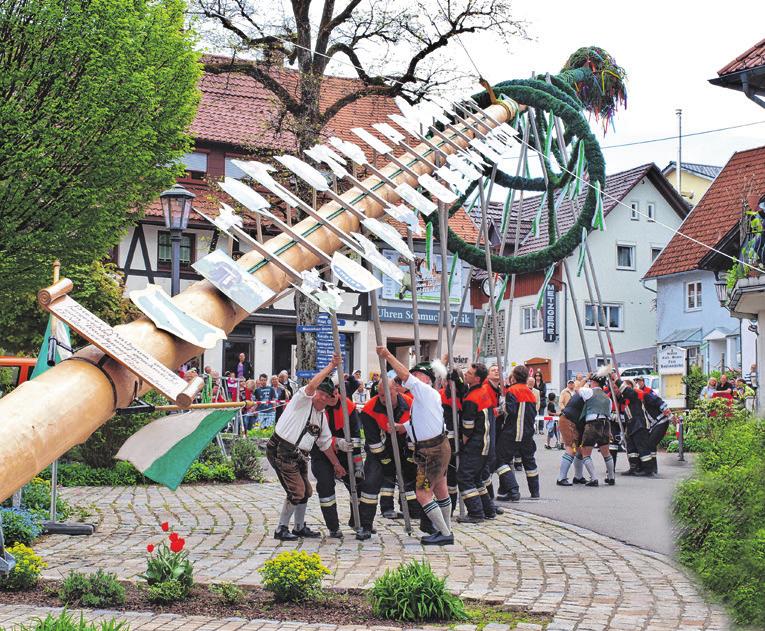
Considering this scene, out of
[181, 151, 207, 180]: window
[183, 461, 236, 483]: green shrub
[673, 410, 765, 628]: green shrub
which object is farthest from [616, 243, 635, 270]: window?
[673, 410, 765, 628]: green shrub

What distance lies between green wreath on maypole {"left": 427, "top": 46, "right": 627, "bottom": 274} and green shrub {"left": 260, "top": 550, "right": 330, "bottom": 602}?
3.20 meters

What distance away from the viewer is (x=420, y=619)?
22.1ft

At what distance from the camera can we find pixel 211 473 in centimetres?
1630

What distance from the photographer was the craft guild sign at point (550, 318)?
42719mm

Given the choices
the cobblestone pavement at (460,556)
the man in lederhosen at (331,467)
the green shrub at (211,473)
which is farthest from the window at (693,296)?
the man in lederhosen at (331,467)

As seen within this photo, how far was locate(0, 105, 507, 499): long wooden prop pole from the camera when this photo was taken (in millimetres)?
1966

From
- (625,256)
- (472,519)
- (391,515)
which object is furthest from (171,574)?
(625,256)

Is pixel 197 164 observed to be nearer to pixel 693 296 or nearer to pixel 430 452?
pixel 693 296

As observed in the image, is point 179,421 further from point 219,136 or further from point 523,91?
point 219,136

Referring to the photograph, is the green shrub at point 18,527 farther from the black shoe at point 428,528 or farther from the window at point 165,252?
the window at point 165,252

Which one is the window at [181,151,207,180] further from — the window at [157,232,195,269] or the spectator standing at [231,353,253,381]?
the spectator standing at [231,353,253,381]

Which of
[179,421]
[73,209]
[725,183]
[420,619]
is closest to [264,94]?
[725,183]

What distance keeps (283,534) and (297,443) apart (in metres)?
0.87

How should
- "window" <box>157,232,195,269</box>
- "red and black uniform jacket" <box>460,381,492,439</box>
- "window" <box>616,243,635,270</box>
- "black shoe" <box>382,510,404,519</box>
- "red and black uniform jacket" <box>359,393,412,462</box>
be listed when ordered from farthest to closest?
"window" <box>616,243,635,270</box> < "window" <box>157,232,195,269</box> < "black shoe" <box>382,510,404,519</box> < "red and black uniform jacket" <box>460,381,492,439</box> < "red and black uniform jacket" <box>359,393,412,462</box>
